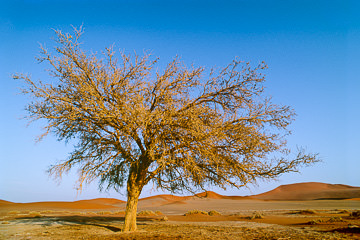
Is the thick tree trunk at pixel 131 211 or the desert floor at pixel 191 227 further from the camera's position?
the thick tree trunk at pixel 131 211

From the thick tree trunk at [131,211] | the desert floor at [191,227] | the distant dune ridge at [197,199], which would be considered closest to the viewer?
the desert floor at [191,227]

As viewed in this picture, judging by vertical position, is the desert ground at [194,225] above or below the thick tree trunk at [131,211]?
below

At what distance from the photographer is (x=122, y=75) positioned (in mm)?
11047

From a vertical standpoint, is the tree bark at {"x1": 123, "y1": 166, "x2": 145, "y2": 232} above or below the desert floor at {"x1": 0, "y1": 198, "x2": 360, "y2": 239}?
above

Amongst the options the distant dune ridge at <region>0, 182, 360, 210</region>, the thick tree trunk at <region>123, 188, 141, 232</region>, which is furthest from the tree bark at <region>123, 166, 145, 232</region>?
the distant dune ridge at <region>0, 182, 360, 210</region>

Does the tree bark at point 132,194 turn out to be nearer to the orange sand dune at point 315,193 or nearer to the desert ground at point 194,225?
the desert ground at point 194,225

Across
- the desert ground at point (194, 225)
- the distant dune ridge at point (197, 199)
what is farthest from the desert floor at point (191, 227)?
the distant dune ridge at point (197, 199)

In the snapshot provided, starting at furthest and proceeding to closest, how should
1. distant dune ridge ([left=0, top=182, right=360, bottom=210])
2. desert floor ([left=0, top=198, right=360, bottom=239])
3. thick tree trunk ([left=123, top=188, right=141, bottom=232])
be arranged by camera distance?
distant dune ridge ([left=0, top=182, right=360, bottom=210]) < thick tree trunk ([left=123, top=188, right=141, bottom=232]) < desert floor ([left=0, top=198, right=360, bottom=239])

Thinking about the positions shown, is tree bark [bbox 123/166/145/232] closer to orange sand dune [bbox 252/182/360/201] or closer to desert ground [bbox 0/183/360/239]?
desert ground [bbox 0/183/360/239]

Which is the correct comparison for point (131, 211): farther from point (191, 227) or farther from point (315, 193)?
point (315, 193)

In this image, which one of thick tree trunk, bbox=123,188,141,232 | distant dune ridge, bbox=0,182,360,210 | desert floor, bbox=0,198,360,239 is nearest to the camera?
desert floor, bbox=0,198,360,239

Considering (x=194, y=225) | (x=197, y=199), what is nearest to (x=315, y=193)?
(x=197, y=199)

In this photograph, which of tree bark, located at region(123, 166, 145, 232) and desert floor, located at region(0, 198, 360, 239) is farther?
tree bark, located at region(123, 166, 145, 232)

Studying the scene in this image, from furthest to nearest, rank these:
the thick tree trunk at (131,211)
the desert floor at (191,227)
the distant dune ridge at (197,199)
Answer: the distant dune ridge at (197,199)
the thick tree trunk at (131,211)
the desert floor at (191,227)
